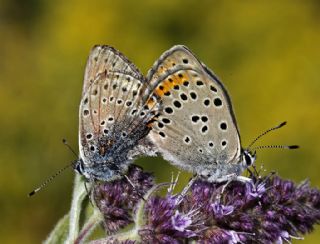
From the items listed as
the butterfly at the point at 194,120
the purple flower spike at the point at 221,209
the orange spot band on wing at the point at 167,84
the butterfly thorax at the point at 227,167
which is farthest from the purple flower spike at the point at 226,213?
the orange spot band on wing at the point at 167,84

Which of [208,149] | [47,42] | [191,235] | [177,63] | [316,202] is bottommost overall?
[316,202]


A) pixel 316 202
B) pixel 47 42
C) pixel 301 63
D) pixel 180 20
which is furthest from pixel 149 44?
pixel 316 202

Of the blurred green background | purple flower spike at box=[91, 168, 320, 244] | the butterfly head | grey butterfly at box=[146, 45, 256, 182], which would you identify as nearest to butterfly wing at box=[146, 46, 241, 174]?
grey butterfly at box=[146, 45, 256, 182]

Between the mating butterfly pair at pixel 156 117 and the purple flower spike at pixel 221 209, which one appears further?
the mating butterfly pair at pixel 156 117

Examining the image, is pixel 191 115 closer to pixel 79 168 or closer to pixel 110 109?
pixel 110 109

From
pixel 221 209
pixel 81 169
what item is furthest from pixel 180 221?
pixel 81 169

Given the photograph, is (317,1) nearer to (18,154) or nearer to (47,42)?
(47,42)

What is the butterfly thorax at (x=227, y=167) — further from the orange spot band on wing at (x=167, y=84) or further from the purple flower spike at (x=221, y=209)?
the orange spot band on wing at (x=167, y=84)
